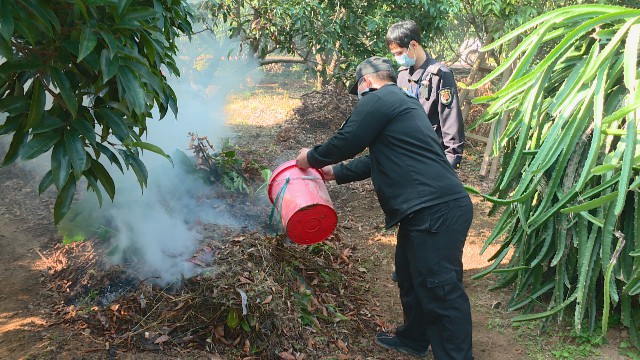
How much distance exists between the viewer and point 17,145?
2014mm

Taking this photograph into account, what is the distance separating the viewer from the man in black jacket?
3.22m

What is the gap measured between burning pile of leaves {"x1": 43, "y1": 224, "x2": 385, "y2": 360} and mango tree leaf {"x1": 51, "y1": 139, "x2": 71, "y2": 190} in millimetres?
1550

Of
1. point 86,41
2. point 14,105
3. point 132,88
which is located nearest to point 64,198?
point 14,105

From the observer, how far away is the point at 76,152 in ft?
6.44

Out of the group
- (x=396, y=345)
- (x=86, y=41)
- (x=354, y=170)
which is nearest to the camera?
(x=86, y=41)

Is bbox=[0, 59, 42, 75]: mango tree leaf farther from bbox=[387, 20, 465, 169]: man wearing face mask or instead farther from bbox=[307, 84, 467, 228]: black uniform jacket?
bbox=[387, 20, 465, 169]: man wearing face mask

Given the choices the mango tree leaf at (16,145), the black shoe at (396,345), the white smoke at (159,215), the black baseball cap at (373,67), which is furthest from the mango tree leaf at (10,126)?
the black shoe at (396,345)

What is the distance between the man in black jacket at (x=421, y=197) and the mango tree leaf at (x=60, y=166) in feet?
5.59

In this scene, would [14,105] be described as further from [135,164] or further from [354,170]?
[354,170]

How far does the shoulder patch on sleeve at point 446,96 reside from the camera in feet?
13.6

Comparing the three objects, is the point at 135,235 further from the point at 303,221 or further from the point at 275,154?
the point at 275,154

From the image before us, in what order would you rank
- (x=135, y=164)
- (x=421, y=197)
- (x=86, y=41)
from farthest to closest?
(x=421, y=197)
(x=135, y=164)
(x=86, y=41)

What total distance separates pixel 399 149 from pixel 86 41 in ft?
6.30

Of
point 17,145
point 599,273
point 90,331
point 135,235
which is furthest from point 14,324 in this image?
point 599,273
